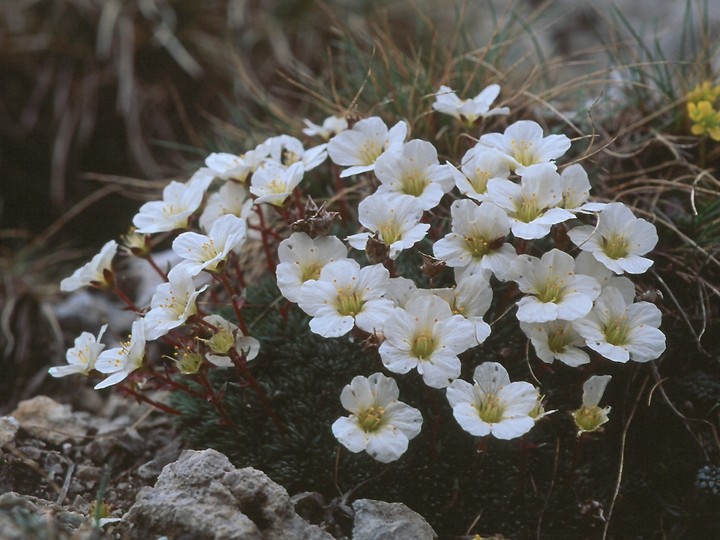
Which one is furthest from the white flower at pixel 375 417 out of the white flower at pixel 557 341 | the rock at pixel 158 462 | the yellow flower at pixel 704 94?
the yellow flower at pixel 704 94

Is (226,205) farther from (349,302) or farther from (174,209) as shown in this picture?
(349,302)

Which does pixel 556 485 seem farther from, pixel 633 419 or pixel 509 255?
pixel 509 255

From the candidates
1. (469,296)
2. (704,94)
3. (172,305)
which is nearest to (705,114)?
(704,94)

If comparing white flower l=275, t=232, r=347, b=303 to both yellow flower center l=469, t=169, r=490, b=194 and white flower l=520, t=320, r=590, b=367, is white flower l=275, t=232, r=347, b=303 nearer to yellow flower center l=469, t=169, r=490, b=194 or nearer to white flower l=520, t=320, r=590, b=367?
yellow flower center l=469, t=169, r=490, b=194

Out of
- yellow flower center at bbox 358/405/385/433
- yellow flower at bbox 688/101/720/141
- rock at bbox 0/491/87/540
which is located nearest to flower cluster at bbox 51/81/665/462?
yellow flower center at bbox 358/405/385/433

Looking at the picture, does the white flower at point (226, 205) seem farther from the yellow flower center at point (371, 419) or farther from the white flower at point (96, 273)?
the yellow flower center at point (371, 419)

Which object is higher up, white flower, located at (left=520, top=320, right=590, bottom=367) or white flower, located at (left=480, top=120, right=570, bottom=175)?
white flower, located at (left=480, top=120, right=570, bottom=175)
